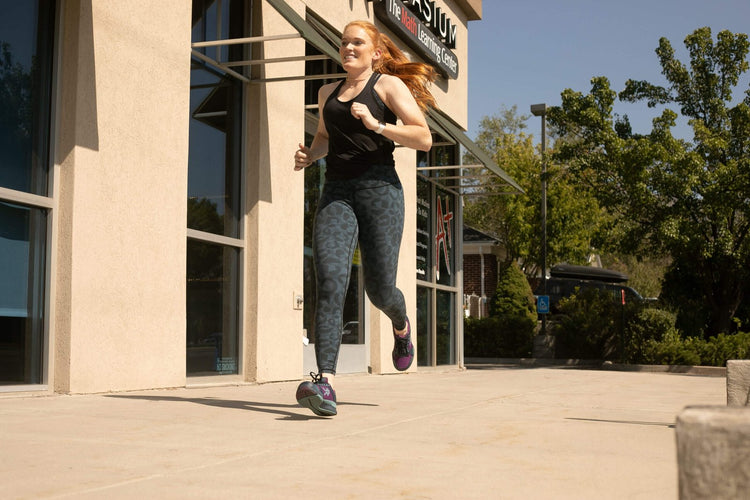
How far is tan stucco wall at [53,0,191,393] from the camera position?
647 cm

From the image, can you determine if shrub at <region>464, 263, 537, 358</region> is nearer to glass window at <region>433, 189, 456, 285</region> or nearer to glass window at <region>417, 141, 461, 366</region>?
glass window at <region>417, 141, 461, 366</region>

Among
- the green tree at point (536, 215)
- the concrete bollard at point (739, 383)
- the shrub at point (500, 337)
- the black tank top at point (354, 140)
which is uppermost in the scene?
the green tree at point (536, 215)

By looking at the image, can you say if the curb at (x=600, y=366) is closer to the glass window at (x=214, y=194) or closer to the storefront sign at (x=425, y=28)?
the storefront sign at (x=425, y=28)

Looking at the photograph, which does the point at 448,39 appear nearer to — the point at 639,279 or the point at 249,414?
the point at 249,414

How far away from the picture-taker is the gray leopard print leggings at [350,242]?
4.73 metres

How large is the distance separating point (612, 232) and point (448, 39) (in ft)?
23.1

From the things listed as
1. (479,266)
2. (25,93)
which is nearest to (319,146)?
(25,93)

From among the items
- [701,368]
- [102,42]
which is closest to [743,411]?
[102,42]

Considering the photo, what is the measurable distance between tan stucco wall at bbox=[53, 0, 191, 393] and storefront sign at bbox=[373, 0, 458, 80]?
6.09 metres

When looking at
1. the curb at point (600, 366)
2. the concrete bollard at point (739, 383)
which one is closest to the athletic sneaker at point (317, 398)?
the concrete bollard at point (739, 383)

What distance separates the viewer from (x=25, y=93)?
646 cm

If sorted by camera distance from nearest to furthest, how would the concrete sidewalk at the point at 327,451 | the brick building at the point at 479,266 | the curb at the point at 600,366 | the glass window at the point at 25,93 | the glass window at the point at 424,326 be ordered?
the concrete sidewalk at the point at 327,451, the glass window at the point at 25,93, the glass window at the point at 424,326, the curb at the point at 600,366, the brick building at the point at 479,266

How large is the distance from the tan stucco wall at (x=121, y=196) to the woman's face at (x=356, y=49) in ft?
8.50

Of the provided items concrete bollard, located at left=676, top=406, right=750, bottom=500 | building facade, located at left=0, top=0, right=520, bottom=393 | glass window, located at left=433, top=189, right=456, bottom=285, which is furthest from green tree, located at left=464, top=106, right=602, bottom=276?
concrete bollard, located at left=676, top=406, right=750, bottom=500
